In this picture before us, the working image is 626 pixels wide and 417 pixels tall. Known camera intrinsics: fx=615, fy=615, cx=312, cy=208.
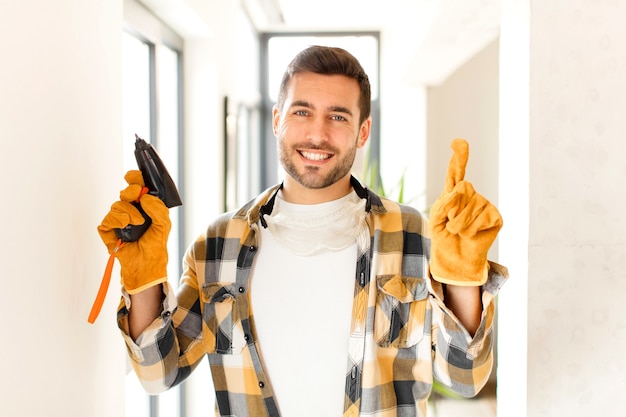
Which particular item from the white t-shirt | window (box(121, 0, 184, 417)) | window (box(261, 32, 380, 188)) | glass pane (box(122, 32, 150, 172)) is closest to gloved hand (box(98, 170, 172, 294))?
the white t-shirt

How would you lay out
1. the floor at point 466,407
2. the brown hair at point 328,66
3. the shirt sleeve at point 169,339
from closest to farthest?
the shirt sleeve at point 169,339, the brown hair at point 328,66, the floor at point 466,407

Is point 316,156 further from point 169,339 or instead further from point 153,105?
point 153,105

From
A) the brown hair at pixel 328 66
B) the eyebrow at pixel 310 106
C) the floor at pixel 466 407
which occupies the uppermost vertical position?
the brown hair at pixel 328 66

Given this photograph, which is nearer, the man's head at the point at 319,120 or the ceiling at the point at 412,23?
the man's head at the point at 319,120

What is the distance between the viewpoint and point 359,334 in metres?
1.30

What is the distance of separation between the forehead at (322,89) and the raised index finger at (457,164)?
1.38 ft

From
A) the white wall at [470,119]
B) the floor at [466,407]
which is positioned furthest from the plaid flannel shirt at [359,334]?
the white wall at [470,119]

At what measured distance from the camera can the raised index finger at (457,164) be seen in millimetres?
1053

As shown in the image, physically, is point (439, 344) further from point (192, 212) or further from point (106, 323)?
point (192, 212)

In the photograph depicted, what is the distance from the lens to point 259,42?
220 inches

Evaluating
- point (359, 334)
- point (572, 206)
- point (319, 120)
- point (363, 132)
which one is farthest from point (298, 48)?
point (359, 334)

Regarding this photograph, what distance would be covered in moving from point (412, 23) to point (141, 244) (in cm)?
318

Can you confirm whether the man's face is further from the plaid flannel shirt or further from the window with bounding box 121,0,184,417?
the window with bounding box 121,0,184,417

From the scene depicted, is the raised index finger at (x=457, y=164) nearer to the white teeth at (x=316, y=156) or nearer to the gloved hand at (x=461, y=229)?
the gloved hand at (x=461, y=229)
